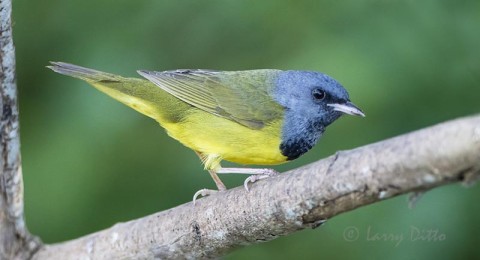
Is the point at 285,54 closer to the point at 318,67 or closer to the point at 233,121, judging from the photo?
the point at 318,67

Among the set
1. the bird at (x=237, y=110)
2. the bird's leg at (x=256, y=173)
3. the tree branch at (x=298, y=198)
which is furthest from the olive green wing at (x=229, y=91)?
the tree branch at (x=298, y=198)

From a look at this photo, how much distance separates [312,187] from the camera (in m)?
3.02

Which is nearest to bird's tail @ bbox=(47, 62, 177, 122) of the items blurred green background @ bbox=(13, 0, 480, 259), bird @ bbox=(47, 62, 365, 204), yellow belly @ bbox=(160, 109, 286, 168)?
bird @ bbox=(47, 62, 365, 204)

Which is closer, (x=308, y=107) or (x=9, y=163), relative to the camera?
(x=9, y=163)

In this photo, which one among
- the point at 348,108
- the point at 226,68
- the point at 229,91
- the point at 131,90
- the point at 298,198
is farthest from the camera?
the point at 226,68

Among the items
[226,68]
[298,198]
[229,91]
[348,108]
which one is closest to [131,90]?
[229,91]

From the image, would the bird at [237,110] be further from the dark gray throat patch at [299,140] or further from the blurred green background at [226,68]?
the blurred green background at [226,68]

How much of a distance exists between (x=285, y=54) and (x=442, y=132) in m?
2.87

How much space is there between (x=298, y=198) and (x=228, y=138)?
1155mm

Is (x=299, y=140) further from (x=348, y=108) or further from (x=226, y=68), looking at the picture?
(x=226, y=68)

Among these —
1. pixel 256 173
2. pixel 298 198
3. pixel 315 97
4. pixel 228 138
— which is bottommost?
pixel 298 198

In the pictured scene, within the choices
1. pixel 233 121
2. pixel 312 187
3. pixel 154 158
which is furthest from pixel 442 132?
pixel 154 158

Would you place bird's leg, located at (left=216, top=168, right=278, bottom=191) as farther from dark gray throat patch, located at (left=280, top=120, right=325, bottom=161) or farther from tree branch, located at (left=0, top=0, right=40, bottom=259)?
tree branch, located at (left=0, top=0, right=40, bottom=259)

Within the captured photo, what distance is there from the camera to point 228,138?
13.8ft
